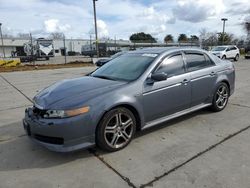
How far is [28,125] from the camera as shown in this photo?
3568 millimetres

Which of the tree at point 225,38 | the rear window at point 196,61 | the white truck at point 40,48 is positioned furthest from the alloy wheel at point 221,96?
the tree at point 225,38

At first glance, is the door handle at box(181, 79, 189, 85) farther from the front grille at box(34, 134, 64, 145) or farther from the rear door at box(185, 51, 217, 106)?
the front grille at box(34, 134, 64, 145)

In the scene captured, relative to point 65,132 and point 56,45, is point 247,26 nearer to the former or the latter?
point 56,45

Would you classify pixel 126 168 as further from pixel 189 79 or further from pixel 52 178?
pixel 189 79

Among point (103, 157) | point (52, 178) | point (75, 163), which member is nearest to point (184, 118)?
point (103, 157)

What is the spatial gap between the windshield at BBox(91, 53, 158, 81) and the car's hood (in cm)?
28

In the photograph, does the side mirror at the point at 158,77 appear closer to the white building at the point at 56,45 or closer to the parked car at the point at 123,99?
the parked car at the point at 123,99

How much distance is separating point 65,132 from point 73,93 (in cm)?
65

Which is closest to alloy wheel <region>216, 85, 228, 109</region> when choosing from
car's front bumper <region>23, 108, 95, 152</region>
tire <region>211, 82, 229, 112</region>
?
tire <region>211, 82, 229, 112</region>

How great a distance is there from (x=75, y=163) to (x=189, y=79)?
102 inches

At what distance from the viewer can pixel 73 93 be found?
11.8 ft

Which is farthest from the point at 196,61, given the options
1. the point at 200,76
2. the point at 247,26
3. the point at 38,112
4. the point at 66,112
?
the point at 247,26

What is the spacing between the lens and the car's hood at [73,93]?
132 inches

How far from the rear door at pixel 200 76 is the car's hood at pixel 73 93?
1631mm
